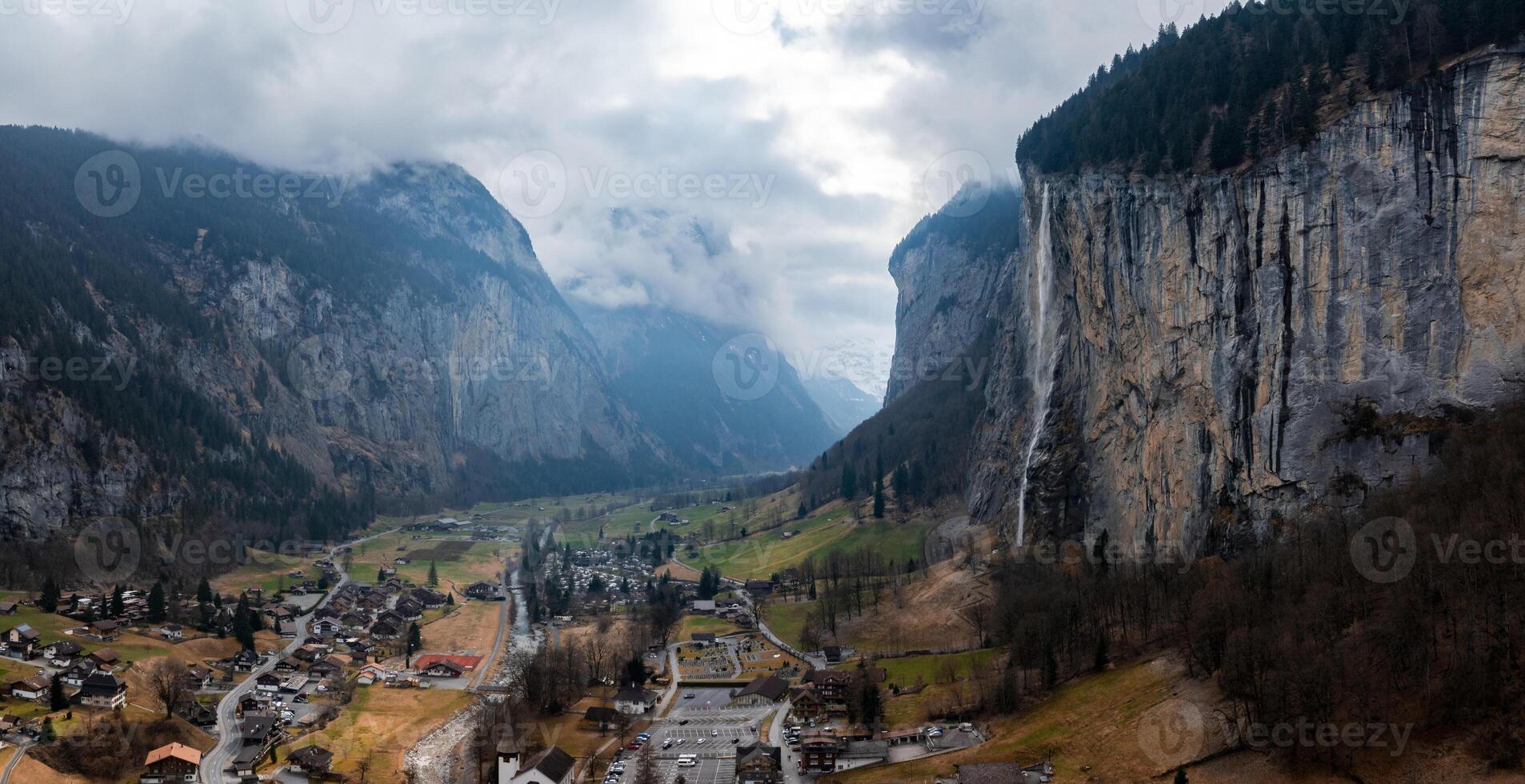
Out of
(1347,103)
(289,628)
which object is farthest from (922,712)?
(289,628)

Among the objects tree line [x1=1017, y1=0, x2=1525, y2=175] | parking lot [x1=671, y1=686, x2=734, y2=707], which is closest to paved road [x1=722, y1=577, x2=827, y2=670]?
parking lot [x1=671, y1=686, x2=734, y2=707]

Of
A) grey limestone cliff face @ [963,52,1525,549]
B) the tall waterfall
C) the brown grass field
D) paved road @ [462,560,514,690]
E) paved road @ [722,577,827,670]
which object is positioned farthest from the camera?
the tall waterfall

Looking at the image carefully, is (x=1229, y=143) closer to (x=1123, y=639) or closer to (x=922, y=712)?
(x=1123, y=639)

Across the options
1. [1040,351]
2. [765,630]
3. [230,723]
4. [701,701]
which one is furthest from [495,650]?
[1040,351]

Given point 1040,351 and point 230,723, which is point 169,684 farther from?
point 1040,351

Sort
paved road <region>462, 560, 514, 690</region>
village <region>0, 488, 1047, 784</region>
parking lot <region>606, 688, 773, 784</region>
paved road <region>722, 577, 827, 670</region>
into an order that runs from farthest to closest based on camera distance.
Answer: paved road <region>722, 577, 827, 670</region>
paved road <region>462, 560, 514, 690</region>
village <region>0, 488, 1047, 784</region>
parking lot <region>606, 688, 773, 784</region>

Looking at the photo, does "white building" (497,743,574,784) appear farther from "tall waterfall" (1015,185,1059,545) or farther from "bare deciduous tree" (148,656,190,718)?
"tall waterfall" (1015,185,1059,545)
